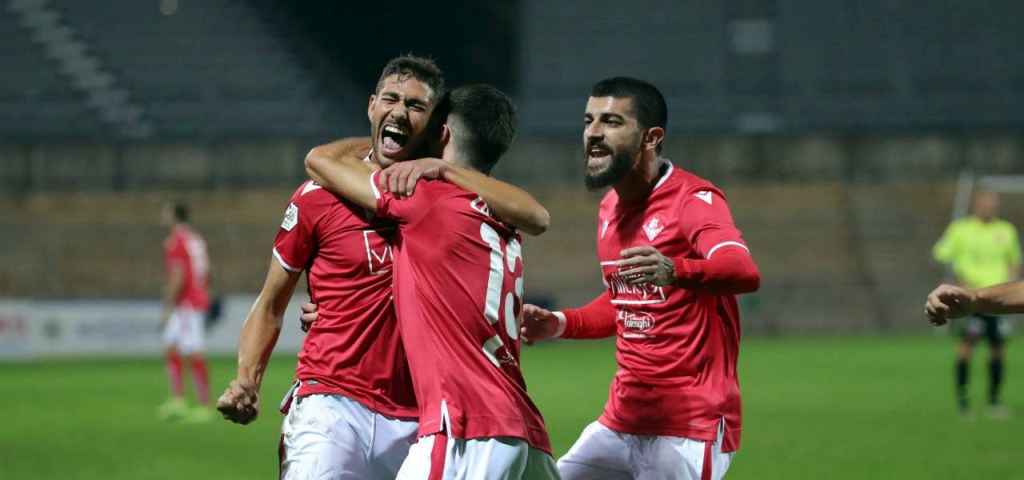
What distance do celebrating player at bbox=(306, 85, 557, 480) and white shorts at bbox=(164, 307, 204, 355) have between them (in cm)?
1124

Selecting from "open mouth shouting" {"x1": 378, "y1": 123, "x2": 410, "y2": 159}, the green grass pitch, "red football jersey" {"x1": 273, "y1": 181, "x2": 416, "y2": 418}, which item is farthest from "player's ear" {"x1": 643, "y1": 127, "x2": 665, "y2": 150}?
the green grass pitch

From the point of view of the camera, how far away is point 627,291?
5488mm

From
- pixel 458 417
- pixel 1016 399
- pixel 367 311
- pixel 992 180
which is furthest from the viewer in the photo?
pixel 992 180

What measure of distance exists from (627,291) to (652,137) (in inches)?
24.4

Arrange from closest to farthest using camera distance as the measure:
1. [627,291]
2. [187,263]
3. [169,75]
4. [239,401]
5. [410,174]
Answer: [410,174]
[239,401]
[627,291]
[187,263]
[169,75]

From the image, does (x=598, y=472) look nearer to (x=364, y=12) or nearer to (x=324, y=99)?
(x=324, y=99)

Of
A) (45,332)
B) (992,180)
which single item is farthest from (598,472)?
(992,180)

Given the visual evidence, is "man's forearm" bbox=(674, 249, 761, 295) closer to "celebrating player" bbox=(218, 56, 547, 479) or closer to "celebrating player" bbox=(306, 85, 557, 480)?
"celebrating player" bbox=(306, 85, 557, 480)

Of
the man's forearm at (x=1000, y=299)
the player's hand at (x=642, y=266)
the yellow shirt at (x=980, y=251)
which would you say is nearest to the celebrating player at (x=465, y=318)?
the player's hand at (x=642, y=266)

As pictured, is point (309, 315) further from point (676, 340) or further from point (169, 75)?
point (169, 75)

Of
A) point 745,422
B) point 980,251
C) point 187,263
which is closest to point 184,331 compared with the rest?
point 187,263

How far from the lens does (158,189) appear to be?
30.7 metres

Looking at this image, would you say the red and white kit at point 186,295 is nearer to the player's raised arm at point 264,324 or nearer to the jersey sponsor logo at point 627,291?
the jersey sponsor logo at point 627,291

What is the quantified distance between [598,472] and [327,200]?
5.05ft
